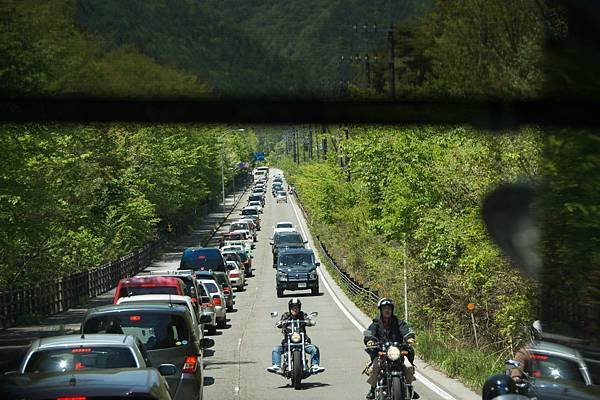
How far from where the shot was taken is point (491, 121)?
3.97 metres

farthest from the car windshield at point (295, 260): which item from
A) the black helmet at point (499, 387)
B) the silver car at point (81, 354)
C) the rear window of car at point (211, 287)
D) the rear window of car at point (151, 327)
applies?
the black helmet at point (499, 387)

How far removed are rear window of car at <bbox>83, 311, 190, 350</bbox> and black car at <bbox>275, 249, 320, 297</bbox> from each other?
3364 cm

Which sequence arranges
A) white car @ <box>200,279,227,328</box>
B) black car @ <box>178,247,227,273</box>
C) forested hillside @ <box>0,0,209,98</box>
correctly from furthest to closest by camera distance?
black car @ <box>178,247,227,273</box> < white car @ <box>200,279,227,328</box> < forested hillside @ <box>0,0,209,98</box>

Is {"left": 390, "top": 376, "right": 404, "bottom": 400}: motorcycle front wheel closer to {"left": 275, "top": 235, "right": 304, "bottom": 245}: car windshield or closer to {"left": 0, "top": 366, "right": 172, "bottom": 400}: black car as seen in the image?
{"left": 0, "top": 366, "right": 172, "bottom": 400}: black car

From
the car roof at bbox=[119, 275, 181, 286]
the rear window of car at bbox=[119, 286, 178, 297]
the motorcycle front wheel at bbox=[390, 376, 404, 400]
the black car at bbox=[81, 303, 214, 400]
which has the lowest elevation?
the motorcycle front wheel at bbox=[390, 376, 404, 400]

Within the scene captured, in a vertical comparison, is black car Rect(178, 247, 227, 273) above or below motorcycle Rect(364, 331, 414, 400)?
below

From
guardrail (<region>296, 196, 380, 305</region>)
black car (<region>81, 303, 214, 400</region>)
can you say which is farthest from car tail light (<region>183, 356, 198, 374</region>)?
guardrail (<region>296, 196, 380, 305</region>)

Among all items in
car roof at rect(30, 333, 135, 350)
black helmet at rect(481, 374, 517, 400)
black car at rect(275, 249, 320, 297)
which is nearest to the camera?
black helmet at rect(481, 374, 517, 400)

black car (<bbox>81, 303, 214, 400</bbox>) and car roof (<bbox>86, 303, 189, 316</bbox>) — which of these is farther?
car roof (<bbox>86, 303, 189, 316</bbox>)

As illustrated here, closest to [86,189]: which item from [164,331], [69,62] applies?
[164,331]

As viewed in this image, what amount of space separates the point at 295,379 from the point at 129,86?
1811 cm

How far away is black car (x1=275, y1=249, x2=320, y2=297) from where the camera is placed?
1964 inches

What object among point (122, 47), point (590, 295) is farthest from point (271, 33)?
point (590, 295)

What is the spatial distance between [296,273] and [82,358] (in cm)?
3859
